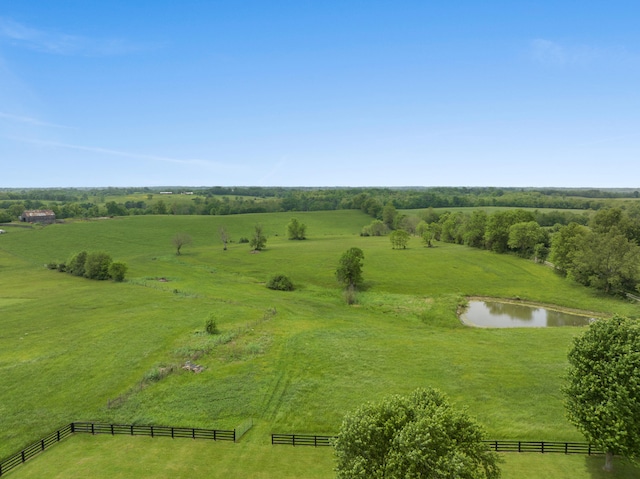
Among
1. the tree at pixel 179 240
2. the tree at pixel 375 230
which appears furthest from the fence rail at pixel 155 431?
the tree at pixel 375 230

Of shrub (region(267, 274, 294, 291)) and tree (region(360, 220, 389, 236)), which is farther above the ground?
tree (region(360, 220, 389, 236))

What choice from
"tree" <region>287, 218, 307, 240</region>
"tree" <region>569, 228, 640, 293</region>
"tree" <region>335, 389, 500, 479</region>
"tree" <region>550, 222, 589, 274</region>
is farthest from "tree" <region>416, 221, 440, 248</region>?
"tree" <region>335, 389, 500, 479</region>

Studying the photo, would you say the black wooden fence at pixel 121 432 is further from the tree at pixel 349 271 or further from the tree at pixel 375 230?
the tree at pixel 375 230

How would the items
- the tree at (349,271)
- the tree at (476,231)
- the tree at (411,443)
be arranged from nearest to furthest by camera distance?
the tree at (411,443) < the tree at (349,271) < the tree at (476,231)

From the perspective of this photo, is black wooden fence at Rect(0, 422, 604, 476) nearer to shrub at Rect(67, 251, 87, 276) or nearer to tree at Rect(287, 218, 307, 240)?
shrub at Rect(67, 251, 87, 276)

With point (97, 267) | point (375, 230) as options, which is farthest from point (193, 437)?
point (375, 230)

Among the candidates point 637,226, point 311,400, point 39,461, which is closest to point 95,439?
point 39,461

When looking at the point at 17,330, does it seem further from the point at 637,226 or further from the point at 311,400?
the point at 637,226

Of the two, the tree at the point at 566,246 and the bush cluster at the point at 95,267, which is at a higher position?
the tree at the point at 566,246

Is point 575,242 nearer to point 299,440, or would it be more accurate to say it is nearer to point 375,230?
point 299,440
